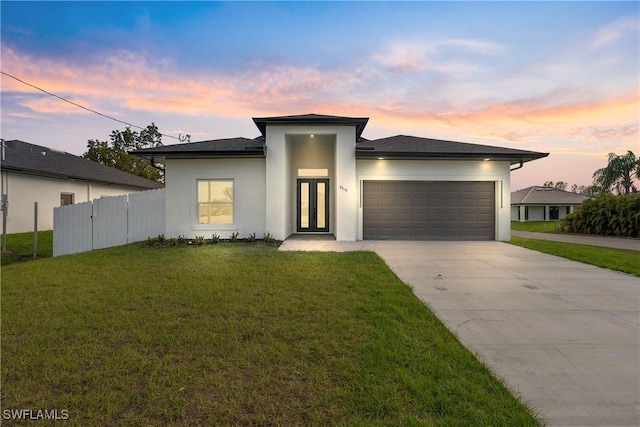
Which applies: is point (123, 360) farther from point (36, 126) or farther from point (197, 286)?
point (36, 126)

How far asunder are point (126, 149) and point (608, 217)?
43257mm

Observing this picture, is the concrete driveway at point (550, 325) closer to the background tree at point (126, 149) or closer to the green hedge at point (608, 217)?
the green hedge at point (608, 217)

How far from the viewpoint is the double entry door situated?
41.7 feet

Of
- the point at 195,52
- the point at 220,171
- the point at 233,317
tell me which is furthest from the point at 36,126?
the point at 233,317

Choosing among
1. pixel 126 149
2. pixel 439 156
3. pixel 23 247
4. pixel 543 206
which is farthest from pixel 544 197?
pixel 126 149

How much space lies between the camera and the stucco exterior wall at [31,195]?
549 inches

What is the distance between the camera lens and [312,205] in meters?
12.8

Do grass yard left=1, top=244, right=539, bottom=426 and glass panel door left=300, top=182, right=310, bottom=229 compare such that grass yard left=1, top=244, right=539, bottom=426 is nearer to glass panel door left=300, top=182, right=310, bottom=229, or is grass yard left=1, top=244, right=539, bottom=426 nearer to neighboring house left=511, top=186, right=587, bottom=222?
glass panel door left=300, top=182, right=310, bottom=229

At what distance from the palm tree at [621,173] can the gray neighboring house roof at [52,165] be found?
4419cm

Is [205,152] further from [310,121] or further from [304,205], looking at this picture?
[304,205]

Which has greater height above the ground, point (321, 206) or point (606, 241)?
point (321, 206)

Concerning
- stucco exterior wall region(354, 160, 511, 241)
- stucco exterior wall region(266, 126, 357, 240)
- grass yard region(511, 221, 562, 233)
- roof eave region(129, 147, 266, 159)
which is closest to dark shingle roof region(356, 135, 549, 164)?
stucco exterior wall region(354, 160, 511, 241)

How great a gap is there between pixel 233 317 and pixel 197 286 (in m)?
1.70

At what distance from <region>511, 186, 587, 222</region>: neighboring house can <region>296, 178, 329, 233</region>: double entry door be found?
29838mm
